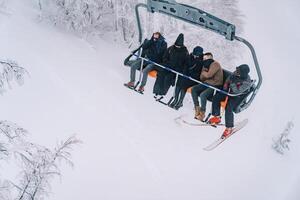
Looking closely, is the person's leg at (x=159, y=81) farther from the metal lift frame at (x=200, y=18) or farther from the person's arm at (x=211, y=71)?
the metal lift frame at (x=200, y=18)

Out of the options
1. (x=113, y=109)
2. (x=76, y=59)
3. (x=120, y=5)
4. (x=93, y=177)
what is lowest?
(x=93, y=177)

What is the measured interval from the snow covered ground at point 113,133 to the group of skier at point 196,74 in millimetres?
5858

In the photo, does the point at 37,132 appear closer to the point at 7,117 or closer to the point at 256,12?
the point at 7,117

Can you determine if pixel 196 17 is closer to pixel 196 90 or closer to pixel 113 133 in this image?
pixel 196 90

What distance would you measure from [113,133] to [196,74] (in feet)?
23.9

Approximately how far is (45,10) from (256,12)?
1772 cm

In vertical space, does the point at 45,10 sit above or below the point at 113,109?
above

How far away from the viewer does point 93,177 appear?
17250 millimetres

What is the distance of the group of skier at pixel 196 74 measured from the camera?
11.5m

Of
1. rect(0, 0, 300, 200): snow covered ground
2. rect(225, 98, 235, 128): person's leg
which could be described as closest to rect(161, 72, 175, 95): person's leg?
rect(225, 98, 235, 128): person's leg

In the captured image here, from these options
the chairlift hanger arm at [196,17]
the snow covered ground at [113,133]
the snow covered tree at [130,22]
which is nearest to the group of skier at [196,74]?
the chairlift hanger arm at [196,17]

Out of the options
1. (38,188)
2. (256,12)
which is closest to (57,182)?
(38,188)

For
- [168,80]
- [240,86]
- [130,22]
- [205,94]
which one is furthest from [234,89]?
[130,22]

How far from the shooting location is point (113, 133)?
18.6m
